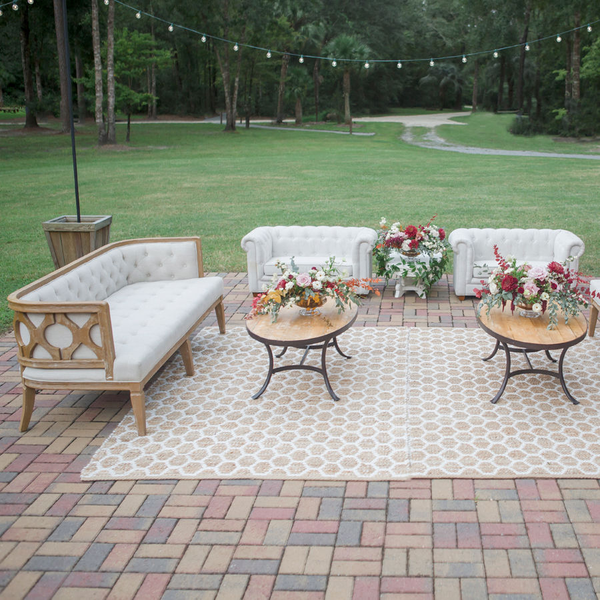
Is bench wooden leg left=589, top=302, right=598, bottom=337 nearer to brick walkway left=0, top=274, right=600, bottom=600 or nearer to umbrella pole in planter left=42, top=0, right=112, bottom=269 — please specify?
brick walkway left=0, top=274, right=600, bottom=600

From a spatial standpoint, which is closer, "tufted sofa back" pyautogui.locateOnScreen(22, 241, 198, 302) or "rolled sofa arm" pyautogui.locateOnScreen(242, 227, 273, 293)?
"tufted sofa back" pyautogui.locateOnScreen(22, 241, 198, 302)

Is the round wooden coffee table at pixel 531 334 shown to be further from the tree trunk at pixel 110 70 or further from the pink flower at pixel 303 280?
the tree trunk at pixel 110 70

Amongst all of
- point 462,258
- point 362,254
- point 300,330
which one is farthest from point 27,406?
point 462,258

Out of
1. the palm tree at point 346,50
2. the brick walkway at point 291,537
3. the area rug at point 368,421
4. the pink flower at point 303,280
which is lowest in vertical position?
the brick walkway at point 291,537

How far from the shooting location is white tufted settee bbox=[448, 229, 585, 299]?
752 cm

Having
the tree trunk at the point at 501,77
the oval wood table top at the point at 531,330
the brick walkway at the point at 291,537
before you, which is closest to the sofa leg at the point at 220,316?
the brick walkway at the point at 291,537

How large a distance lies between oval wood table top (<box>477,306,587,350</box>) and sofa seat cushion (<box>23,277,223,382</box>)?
256cm

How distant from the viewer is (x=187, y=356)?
223 inches

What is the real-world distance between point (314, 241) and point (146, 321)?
3.12 meters

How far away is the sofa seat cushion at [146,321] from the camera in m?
4.71

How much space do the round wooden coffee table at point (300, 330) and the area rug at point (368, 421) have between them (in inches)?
7.8

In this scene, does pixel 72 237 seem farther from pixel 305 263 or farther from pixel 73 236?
pixel 305 263

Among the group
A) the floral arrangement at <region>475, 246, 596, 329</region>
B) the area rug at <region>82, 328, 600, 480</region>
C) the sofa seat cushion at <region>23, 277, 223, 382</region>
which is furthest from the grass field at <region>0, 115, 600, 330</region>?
the floral arrangement at <region>475, 246, 596, 329</region>

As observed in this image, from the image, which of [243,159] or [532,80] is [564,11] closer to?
[532,80]
